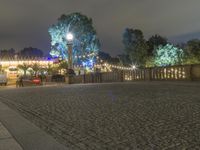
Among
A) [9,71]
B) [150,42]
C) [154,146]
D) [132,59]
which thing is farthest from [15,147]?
[9,71]

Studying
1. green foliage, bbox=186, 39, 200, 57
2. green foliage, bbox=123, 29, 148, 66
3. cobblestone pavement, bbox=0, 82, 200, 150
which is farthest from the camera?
green foliage, bbox=123, 29, 148, 66

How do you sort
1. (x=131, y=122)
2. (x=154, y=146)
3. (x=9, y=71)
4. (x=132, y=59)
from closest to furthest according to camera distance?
(x=154, y=146), (x=131, y=122), (x=132, y=59), (x=9, y=71)

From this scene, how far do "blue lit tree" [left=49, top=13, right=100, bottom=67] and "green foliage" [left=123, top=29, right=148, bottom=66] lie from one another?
1050 cm

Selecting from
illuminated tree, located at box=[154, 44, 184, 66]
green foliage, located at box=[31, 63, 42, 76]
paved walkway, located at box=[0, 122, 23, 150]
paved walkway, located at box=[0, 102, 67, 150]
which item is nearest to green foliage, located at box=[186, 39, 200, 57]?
illuminated tree, located at box=[154, 44, 184, 66]

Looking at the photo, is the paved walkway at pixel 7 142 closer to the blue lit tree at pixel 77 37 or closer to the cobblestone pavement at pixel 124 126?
the cobblestone pavement at pixel 124 126

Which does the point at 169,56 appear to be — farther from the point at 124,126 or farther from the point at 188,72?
the point at 124,126

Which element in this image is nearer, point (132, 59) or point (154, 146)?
point (154, 146)

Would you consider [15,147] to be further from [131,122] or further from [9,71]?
[9,71]

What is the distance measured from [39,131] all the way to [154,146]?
96.4 inches

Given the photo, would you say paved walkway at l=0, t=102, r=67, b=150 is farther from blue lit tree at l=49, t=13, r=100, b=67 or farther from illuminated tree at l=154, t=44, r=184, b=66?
illuminated tree at l=154, t=44, r=184, b=66

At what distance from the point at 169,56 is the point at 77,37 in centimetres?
1604

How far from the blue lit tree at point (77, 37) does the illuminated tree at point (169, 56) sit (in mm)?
11888

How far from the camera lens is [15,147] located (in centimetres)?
566

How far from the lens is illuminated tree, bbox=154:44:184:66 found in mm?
63750
